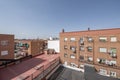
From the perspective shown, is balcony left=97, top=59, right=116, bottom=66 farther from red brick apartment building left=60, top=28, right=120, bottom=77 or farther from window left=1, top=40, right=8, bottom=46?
window left=1, top=40, right=8, bottom=46

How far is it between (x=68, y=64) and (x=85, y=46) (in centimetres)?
726

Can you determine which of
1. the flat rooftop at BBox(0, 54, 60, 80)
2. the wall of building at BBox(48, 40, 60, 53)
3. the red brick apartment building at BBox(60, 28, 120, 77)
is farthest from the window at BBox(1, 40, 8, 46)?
the red brick apartment building at BBox(60, 28, 120, 77)

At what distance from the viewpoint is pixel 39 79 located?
1266 centimetres

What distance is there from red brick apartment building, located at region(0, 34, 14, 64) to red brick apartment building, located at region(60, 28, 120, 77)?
14979mm

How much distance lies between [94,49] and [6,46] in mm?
23146

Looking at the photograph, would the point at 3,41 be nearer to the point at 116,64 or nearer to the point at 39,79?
the point at 39,79

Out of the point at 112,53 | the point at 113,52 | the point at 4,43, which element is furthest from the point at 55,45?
the point at 113,52

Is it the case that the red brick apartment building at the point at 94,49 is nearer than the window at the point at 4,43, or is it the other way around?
the red brick apartment building at the point at 94,49

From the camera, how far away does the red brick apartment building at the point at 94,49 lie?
59.2 feet

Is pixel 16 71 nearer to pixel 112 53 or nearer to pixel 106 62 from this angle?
pixel 106 62

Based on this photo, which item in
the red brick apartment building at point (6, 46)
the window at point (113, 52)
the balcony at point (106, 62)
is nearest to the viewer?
the window at point (113, 52)

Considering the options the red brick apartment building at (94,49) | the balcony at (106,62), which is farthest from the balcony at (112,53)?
the balcony at (106,62)

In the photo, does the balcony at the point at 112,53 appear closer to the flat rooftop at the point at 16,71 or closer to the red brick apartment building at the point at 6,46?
the flat rooftop at the point at 16,71

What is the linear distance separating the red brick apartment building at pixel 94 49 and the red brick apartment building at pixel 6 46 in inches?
590
